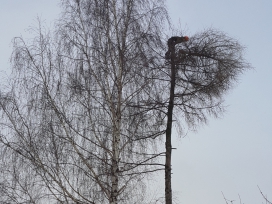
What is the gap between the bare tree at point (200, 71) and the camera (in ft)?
38.6

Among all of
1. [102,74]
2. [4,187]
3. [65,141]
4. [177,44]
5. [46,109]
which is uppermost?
[177,44]

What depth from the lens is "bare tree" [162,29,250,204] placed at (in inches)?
463

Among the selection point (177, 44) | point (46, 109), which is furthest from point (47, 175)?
point (177, 44)

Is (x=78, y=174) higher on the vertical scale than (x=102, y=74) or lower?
lower

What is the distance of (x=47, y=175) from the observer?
1059 cm

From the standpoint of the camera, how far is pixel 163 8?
469 inches

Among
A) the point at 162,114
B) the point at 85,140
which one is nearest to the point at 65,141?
the point at 85,140

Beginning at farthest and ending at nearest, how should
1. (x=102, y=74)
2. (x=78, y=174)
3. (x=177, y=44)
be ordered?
(x=177, y=44), (x=102, y=74), (x=78, y=174)

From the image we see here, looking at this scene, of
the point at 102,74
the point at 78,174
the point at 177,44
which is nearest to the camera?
the point at 78,174

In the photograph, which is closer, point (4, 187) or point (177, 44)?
point (4, 187)

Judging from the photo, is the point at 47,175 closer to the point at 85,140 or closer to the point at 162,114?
the point at 85,140

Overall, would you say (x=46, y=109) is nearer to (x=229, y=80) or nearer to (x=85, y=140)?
(x=85, y=140)

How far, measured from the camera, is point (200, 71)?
1198 centimetres

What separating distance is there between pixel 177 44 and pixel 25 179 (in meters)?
5.04
